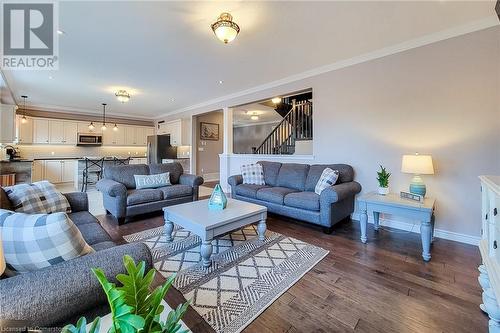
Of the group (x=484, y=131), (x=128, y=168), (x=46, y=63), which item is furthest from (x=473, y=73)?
(x=46, y=63)

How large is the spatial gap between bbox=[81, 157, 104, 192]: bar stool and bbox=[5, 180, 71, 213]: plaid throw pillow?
4.27 metres

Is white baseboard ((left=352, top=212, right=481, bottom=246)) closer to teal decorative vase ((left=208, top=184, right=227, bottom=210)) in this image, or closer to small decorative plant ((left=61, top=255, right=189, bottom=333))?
teal decorative vase ((left=208, top=184, right=227, bottom=210))

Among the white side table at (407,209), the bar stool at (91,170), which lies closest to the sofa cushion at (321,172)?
the white side table at (407,209)

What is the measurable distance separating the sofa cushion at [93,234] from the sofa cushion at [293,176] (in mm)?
2865

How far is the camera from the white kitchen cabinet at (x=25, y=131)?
646 cm

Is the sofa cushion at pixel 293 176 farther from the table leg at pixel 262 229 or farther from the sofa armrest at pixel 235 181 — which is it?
the table leg at pixel 262 229

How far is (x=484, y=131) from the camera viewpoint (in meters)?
2.57

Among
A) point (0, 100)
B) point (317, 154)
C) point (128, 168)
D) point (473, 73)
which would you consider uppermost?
point (0, 100)

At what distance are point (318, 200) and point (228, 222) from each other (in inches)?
54.6

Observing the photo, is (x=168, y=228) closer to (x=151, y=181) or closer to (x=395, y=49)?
(x=151, y=181)

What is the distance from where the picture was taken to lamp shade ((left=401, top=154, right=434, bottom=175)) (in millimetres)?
2564

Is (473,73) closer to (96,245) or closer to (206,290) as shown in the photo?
(206,290)

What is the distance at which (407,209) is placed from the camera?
243 centimetres

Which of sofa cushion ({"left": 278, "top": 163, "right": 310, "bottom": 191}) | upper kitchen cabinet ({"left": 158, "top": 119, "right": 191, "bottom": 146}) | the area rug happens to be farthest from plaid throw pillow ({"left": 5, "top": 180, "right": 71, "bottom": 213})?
upper kitchen cabinet ({"left": 158, "top": 119, "right": 191, "bottom": 146})
